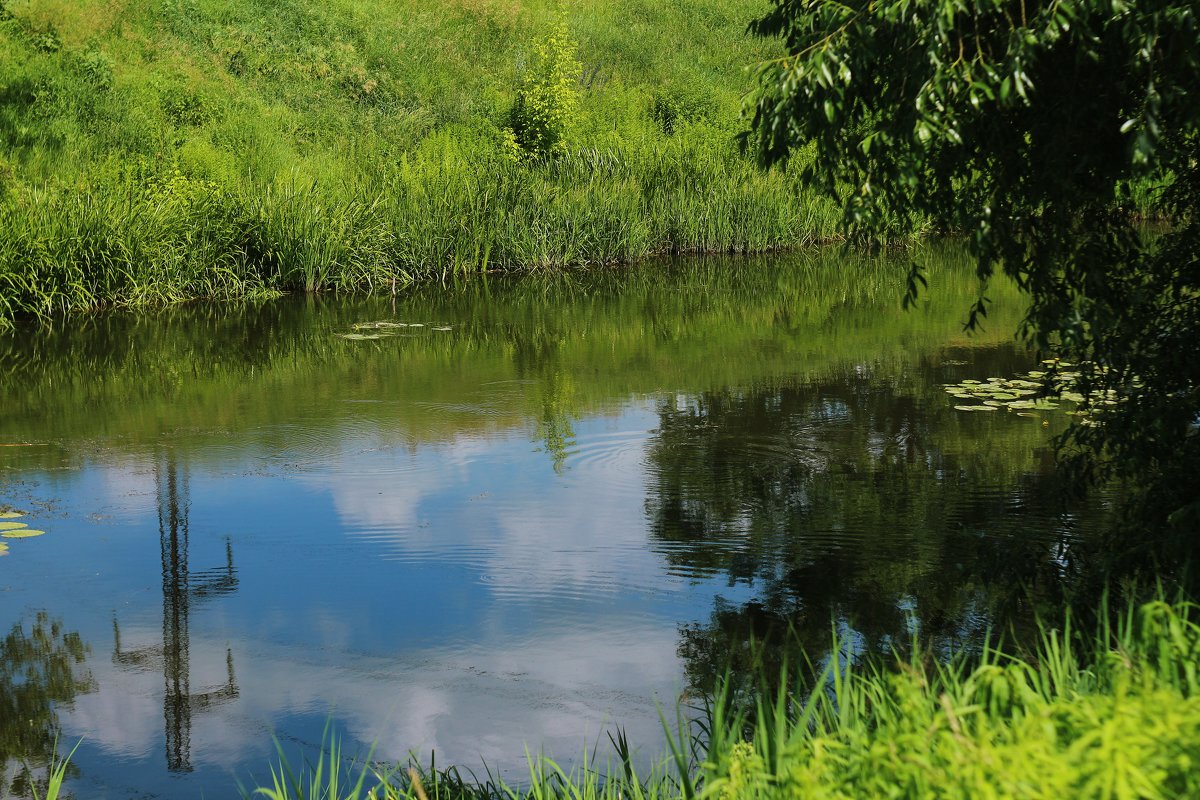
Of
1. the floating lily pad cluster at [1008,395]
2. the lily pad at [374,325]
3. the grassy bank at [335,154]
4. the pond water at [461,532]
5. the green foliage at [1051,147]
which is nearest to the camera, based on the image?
the green foliage at [1051,147]

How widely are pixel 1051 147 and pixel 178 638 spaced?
4.06 metres

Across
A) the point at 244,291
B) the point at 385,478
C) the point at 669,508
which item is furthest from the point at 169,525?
the point at 244,291

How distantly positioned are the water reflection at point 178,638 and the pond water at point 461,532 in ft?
0.05

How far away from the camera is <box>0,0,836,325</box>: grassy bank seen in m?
16.1

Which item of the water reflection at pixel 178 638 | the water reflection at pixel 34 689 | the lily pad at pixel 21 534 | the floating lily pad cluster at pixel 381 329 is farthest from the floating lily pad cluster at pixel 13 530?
the floating lily pad cluster at pixel 381 329

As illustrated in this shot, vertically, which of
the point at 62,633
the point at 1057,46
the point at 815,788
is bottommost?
the point at 62,633

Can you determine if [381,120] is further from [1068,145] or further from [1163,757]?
[1163,757]

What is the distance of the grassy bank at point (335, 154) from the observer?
1612 cm

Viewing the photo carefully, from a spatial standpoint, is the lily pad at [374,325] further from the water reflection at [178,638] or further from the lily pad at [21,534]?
the lily pad at [21,534]

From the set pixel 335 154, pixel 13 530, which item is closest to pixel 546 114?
pixel 335 154

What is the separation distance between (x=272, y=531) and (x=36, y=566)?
1.21m

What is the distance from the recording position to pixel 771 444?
8945 millimetres

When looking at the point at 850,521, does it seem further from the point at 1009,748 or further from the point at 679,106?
the point at 679,106

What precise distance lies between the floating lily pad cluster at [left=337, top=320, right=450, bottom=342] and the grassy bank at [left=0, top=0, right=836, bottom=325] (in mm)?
2798
